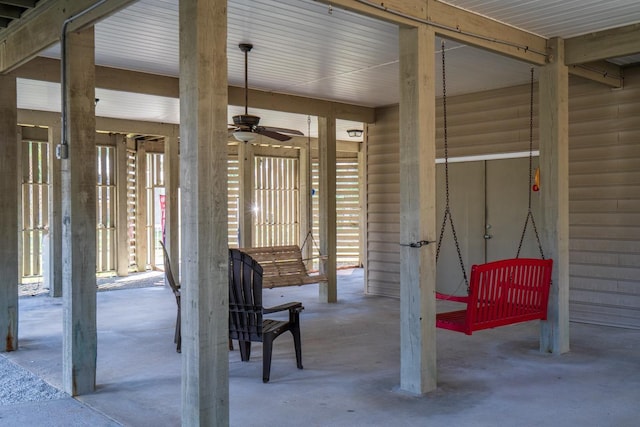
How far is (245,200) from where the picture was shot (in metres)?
11.0

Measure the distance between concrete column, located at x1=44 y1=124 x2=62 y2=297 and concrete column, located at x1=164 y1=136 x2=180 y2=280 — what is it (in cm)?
194

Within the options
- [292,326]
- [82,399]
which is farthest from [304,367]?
[82,399]

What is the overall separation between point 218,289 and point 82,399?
6.35 feet

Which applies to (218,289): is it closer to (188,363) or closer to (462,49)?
(188,363)

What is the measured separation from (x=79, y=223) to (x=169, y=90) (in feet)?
11.3

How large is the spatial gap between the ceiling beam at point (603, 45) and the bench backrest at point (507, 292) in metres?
2.00

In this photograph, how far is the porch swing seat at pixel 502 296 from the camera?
4773mm

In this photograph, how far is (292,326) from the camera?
523cm

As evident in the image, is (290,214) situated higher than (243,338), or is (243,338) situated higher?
(290,214)

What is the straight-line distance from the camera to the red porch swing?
4773mm

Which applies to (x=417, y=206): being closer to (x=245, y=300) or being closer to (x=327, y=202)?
(x=245, y=300)

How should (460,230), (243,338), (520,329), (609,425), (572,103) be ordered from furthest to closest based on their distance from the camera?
(460,230), (572,103), (520,329), (243,338), (609,425)

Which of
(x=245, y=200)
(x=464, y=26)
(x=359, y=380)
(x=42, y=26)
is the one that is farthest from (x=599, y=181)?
(x=42, y=26)

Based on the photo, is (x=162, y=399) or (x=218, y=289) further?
(x=162, y=399)
